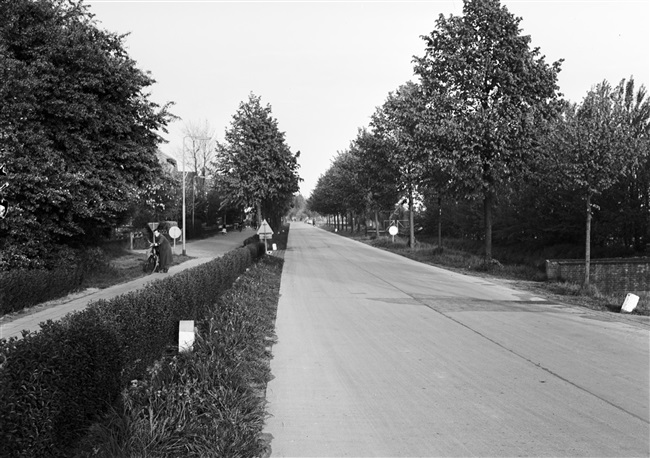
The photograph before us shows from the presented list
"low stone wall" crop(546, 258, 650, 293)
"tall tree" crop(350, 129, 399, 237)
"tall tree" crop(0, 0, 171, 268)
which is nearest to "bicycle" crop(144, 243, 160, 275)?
"tall tree" crop(0, 0, 171, 268)

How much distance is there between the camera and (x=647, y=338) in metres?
8.55

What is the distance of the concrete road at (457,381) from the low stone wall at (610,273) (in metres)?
5.95

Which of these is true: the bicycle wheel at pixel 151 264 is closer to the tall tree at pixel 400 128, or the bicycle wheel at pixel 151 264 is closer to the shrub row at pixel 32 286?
the shrub row at pixel 32 286

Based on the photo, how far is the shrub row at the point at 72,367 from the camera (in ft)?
10.9

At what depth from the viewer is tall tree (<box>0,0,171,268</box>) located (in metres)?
12.3

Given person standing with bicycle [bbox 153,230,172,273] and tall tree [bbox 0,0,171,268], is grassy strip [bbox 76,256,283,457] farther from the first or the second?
person standing with bicycle [bbox 153,230,172,273]

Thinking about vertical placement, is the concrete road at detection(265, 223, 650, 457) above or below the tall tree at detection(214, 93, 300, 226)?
below

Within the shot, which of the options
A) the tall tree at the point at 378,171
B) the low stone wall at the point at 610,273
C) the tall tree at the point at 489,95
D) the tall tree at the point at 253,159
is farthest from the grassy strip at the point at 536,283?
the tall tree at the point at 253,159

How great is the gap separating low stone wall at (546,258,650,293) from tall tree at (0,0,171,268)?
46.1 feet

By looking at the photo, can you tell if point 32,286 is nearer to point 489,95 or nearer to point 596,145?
point 596,145

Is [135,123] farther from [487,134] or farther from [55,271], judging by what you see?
[487,134]

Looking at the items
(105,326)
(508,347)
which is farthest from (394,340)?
(105,326)

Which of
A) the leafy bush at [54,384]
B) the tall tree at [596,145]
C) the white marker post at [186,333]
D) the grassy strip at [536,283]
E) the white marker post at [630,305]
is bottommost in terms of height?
the grassy strip at [536,283]

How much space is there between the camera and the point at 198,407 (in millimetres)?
4805
